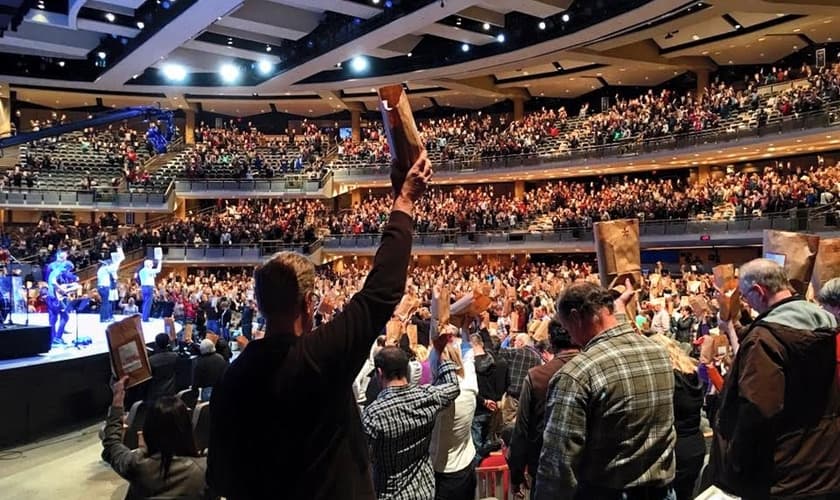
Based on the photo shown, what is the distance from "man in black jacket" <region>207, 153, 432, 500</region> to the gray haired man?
171cm

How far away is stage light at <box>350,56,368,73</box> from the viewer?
29.7 m

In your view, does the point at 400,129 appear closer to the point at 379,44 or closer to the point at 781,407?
the point at 781,407

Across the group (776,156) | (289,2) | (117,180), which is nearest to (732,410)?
(289,2)

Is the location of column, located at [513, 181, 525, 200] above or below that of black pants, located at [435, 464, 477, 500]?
above

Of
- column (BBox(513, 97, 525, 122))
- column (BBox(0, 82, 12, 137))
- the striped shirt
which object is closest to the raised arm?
the striped shirt

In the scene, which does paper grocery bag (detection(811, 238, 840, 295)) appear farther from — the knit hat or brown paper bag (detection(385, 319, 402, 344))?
the knit hat

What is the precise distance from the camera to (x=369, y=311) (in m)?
1.72

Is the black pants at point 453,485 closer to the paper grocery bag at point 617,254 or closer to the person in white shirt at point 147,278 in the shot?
the paper grocery bag at point 617,254

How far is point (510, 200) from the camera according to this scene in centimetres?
3316

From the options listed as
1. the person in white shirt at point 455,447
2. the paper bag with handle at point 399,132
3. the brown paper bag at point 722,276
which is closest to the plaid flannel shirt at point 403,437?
the person in white shirt at point 455,447

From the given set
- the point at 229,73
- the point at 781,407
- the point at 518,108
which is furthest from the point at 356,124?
the point at 781,407

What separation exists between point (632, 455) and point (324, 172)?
106 feet

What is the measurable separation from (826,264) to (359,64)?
2717 cm

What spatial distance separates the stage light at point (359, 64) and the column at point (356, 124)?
27.3 feet
